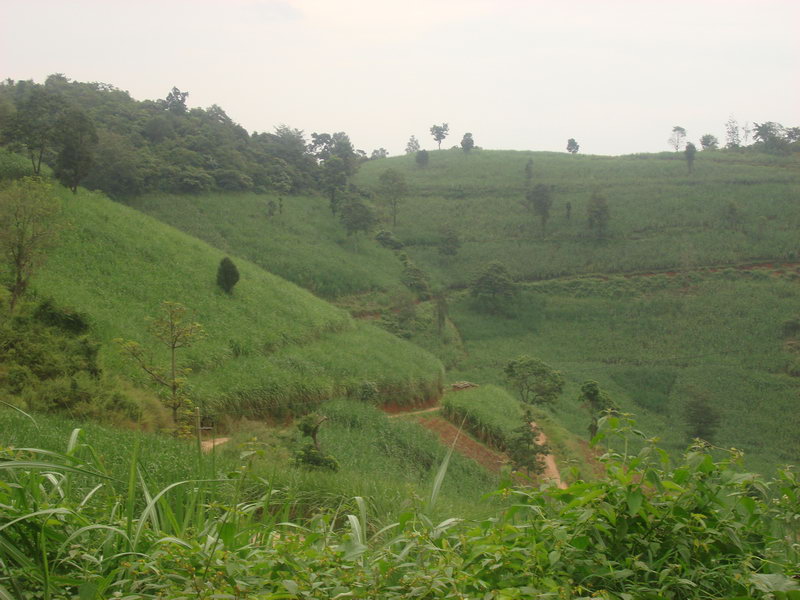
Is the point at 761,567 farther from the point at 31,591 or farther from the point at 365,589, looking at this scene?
the point at 31,591

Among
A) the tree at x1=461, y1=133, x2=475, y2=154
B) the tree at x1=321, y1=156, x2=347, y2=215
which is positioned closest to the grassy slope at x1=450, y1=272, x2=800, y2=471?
the tree at x1=321, y1=156, x2=347, y2=215

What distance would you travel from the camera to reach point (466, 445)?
15852 millimetres

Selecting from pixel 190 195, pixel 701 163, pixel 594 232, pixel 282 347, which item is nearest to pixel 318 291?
pixel 190 195

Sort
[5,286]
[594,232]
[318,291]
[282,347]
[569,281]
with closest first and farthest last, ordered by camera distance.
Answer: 1. [5,286]
2. [282,347]
3. [318,291]
4. [569,281]
5. [594,232]

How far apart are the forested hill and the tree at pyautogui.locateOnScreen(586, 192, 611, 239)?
63.9 feet

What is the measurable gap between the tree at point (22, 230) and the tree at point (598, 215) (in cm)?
3959

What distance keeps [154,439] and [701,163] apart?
211 feet

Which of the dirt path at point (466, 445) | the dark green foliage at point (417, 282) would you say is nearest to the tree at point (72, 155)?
the dirt path at point (466, 445)

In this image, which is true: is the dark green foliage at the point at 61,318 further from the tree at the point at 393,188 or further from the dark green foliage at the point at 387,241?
the tree at the point at 393,188

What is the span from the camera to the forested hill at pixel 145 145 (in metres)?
21.9

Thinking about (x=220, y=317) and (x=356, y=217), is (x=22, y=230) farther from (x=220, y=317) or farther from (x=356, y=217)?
(x=356, y=217)

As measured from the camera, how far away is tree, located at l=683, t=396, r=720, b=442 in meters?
21.6

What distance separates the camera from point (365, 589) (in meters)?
1.86

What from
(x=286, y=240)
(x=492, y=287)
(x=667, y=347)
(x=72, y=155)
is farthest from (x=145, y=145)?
(x=667, y=347)
